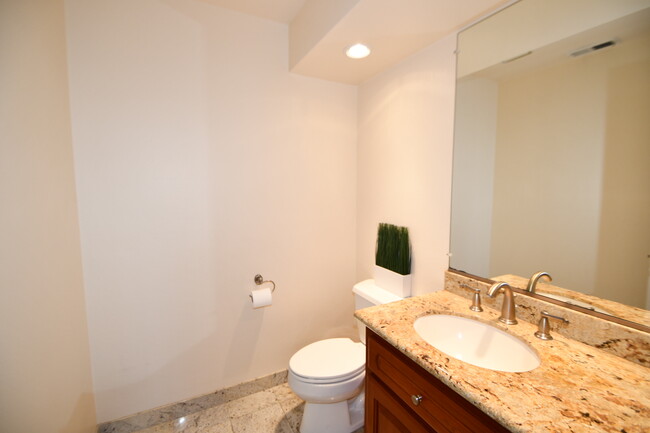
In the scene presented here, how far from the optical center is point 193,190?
167 centimetres

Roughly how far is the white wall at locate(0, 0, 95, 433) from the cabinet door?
3.89ft

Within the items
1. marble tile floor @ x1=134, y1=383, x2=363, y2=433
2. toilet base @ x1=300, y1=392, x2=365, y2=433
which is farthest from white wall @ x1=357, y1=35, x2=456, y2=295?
marble tile floor @ x1=134, y1=383, x2=363, y2=433

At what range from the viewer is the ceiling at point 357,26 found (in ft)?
3.96

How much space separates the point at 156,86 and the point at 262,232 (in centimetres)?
106

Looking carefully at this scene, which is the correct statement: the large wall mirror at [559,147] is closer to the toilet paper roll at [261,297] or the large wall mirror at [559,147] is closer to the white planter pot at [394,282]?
the white planter pot at [394,282]

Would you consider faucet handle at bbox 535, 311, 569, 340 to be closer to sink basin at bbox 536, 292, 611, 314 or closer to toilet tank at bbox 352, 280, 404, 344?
sink basin at bbox 536, 292, 611, 314

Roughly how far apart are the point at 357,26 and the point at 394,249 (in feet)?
4.12

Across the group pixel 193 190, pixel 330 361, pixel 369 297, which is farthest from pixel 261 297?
pixel 193 190

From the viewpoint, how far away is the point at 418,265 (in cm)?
168

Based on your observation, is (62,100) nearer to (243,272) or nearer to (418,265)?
(243,272)

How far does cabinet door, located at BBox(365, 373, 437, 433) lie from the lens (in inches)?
37.4

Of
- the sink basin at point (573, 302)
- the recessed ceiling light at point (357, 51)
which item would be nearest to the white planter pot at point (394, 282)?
the sink basin at point (573, 302)

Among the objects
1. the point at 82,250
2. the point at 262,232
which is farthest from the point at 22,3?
the point at 262,232

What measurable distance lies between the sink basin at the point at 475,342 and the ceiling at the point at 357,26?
138 cm
